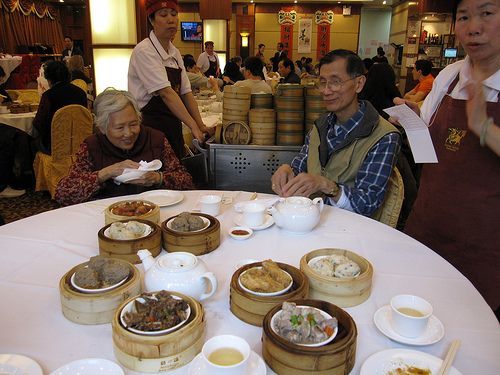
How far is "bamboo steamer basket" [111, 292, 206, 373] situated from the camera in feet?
3.14

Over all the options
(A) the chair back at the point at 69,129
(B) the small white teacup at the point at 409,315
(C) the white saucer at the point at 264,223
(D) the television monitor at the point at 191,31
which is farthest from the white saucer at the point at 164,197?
(D) the television monitor at the point at 191,31

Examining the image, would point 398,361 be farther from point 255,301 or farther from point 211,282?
point 211,282

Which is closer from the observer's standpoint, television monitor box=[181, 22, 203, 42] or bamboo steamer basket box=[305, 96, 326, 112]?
bamboo steamer basket box=[305, 96, 326, 112]

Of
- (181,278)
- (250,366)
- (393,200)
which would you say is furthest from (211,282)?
(393,200)

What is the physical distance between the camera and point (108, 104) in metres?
2.32

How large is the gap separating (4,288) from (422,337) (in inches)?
48.1

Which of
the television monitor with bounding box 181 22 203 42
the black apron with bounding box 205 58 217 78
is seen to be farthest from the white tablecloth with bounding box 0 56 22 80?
the television monitor with bounding box 181 22 203 42

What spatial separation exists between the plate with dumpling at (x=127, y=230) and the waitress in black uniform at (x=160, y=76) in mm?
1854

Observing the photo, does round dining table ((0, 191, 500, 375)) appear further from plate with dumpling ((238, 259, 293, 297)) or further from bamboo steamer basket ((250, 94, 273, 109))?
bamboo steamer basket ((250, 94, 273, 109))

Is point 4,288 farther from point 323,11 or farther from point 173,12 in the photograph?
point 323,11

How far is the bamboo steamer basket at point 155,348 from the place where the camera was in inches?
37.7

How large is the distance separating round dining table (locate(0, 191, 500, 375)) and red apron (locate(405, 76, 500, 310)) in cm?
35

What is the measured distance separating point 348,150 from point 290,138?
115 centimetres

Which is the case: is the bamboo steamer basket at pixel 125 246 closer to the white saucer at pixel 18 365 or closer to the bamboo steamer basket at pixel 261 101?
the white saucer at pixel 18 365
